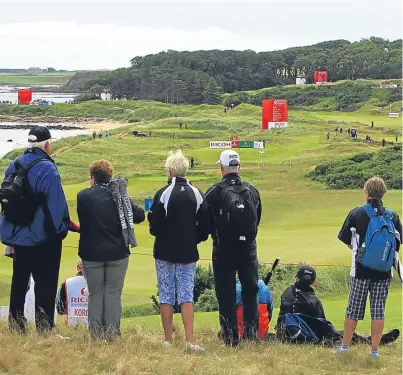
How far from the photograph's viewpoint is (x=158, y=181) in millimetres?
36500

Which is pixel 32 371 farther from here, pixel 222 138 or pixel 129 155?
pixel 222 138

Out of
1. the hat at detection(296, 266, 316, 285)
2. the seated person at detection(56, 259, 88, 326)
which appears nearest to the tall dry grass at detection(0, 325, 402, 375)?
the seated person at detection(56, 259, 88, 326)

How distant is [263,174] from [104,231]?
31999 millimetres

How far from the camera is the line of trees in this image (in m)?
134

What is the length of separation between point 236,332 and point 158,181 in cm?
2947

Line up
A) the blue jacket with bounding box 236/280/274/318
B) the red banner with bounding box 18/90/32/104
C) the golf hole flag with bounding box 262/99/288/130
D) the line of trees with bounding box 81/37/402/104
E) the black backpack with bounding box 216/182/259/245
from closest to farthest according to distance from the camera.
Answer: the black backpack with bounding box 216/182/259/245 → the blue jacket with bounding box 236/280/274/318 → the golf hole flag with bounding box 262/99/288/130 → the line of trees with bounding box 81/37/402/104 → the red banner with bounding box 18/90/32/104

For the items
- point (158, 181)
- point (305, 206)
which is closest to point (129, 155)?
point (158, 181)

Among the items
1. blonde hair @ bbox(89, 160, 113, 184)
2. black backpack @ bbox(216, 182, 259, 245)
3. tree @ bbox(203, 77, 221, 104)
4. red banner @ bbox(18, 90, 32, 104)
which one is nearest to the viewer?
blonde hair @ bbox(89, 160, 113, 184)

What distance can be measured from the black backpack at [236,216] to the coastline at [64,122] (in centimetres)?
9935

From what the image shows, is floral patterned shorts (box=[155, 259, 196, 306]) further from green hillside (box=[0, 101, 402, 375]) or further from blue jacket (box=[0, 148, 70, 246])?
blue jacket (box=[0, 148, 70, 246])

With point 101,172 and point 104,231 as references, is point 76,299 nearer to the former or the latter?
point 104,231

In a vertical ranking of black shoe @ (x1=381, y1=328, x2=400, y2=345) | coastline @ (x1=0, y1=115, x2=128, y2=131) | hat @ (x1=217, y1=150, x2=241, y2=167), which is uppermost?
hat @ (x1=217, y1=150, x2=241, y2=167)

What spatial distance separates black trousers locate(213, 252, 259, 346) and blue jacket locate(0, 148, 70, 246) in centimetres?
152

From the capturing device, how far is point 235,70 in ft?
509
